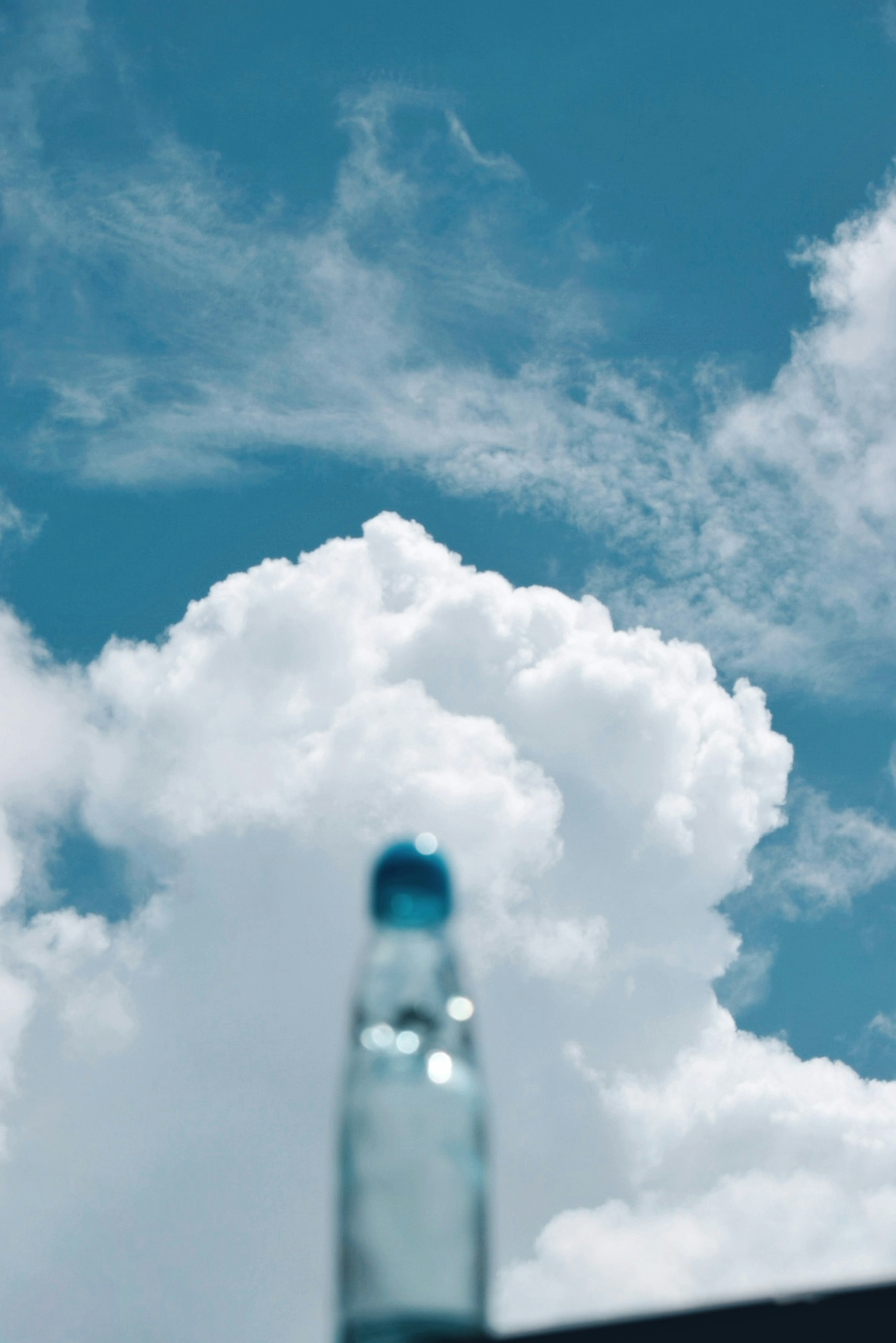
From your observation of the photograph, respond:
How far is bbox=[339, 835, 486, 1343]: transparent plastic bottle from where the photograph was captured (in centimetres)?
475

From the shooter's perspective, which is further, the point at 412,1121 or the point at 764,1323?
the point at 764,1323

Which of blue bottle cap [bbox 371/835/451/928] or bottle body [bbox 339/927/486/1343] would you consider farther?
blue bottle cap [bbox 371/835/451/928]

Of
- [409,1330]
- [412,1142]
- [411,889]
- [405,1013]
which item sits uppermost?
[411,889]

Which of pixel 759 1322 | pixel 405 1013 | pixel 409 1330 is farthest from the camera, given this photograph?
pixel 759 1322

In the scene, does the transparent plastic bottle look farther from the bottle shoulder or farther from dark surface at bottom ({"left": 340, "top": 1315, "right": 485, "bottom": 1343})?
dark surface at bottom ({"left": 340, "top": 1315, "right": 485, "bottom": 1343})

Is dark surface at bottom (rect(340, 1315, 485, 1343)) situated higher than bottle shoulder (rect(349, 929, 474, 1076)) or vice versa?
bottle shoulder (rect(349, 929, 474, 1076))

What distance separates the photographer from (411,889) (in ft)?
16.4

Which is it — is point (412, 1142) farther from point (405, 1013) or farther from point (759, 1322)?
point (759, 1322)

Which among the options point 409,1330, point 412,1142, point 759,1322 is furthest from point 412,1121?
point 759,1322

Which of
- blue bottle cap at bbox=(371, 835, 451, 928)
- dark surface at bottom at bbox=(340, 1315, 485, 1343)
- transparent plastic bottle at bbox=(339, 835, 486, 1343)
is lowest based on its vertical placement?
dark surface at bottom at bbox=(340, 1315, 485, 1343)

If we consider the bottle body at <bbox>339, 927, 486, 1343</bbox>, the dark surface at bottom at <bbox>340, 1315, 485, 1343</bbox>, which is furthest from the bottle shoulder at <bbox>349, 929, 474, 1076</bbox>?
the dark surface at bottom at <bbox>340, 1315, 485, 1343</bbox>

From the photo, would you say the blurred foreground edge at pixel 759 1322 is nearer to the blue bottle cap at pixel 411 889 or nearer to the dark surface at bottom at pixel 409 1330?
the dark surface at bottom at pixel 409 1330

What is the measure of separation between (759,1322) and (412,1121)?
228 centimetres

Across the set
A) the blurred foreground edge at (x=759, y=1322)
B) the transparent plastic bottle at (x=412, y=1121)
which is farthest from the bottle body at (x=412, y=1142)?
the blurred foreground edge at (x=759, y=1322)
